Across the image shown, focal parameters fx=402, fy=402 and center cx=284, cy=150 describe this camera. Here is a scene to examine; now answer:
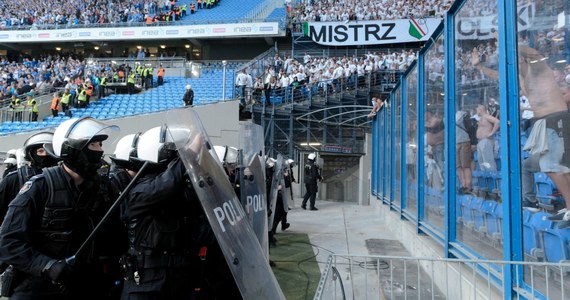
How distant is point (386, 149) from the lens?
9766 mm

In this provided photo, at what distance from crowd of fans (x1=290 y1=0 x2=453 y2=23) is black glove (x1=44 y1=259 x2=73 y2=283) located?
2299cm

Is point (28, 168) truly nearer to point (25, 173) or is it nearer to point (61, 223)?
point (25, 173)

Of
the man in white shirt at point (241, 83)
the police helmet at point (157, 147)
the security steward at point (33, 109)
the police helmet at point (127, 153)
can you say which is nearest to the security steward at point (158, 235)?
the police helmet at point (157, 147)

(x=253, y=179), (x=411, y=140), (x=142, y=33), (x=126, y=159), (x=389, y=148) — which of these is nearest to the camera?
(x=253, y=179)

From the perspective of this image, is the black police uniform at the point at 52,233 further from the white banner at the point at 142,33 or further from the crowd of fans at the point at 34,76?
the white banner at the point at 142,33

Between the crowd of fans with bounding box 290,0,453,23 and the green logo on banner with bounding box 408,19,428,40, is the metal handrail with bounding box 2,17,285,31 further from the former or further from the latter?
the green logo on banner with bounding box 408,19,428,40

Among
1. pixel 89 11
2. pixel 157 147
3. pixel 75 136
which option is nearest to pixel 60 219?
pixel 75 136

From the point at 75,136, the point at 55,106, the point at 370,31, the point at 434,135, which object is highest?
the point at 370,31

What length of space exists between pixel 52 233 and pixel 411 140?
540 cm

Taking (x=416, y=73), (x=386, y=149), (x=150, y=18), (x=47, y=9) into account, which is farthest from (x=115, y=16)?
(x=416, y=73)

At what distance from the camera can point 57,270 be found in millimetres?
2262

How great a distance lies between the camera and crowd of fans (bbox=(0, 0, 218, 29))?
29.5 m

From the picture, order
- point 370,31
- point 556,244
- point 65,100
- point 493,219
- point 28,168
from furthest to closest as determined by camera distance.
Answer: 1. point 370,31
2. point 65,100
3. point 28,168
4. point 493,219
5. point 556,244

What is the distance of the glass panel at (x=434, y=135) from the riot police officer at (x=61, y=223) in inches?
144
